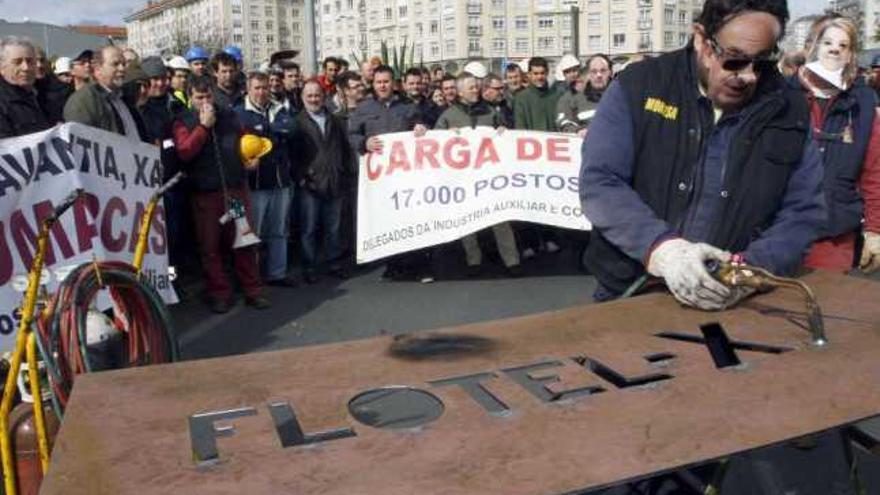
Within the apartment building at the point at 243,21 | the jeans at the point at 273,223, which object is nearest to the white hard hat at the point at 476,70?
the jeans at the point at 273,223

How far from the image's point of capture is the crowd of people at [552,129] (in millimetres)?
2383

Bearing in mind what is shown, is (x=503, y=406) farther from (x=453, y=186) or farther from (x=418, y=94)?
(x=418, y=94)

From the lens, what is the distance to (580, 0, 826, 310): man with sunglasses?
2.35 meters

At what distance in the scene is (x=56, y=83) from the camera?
7.57 meters

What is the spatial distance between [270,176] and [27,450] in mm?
4952

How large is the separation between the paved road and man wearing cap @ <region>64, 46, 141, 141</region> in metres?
1.57

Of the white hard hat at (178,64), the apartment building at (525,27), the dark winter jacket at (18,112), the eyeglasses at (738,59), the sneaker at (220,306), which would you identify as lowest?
the sneaker at (220,306)

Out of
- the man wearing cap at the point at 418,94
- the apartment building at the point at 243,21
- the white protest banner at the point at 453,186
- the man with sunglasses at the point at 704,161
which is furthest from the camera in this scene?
the apartment building at the point at 243,21

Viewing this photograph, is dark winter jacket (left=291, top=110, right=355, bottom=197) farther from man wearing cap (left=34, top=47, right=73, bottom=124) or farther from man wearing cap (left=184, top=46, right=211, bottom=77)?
man wearing cap (left=34, top=47, right=73, bottom=124)

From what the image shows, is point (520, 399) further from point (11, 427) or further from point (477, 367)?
point (11, 427)

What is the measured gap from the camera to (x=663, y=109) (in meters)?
2.41

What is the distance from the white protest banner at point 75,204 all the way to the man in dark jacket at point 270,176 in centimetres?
157

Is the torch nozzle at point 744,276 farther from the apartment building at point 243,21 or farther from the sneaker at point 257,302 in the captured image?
the apartment building at point 243,21

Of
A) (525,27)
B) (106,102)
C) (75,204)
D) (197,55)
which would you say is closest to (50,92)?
(106,102)
